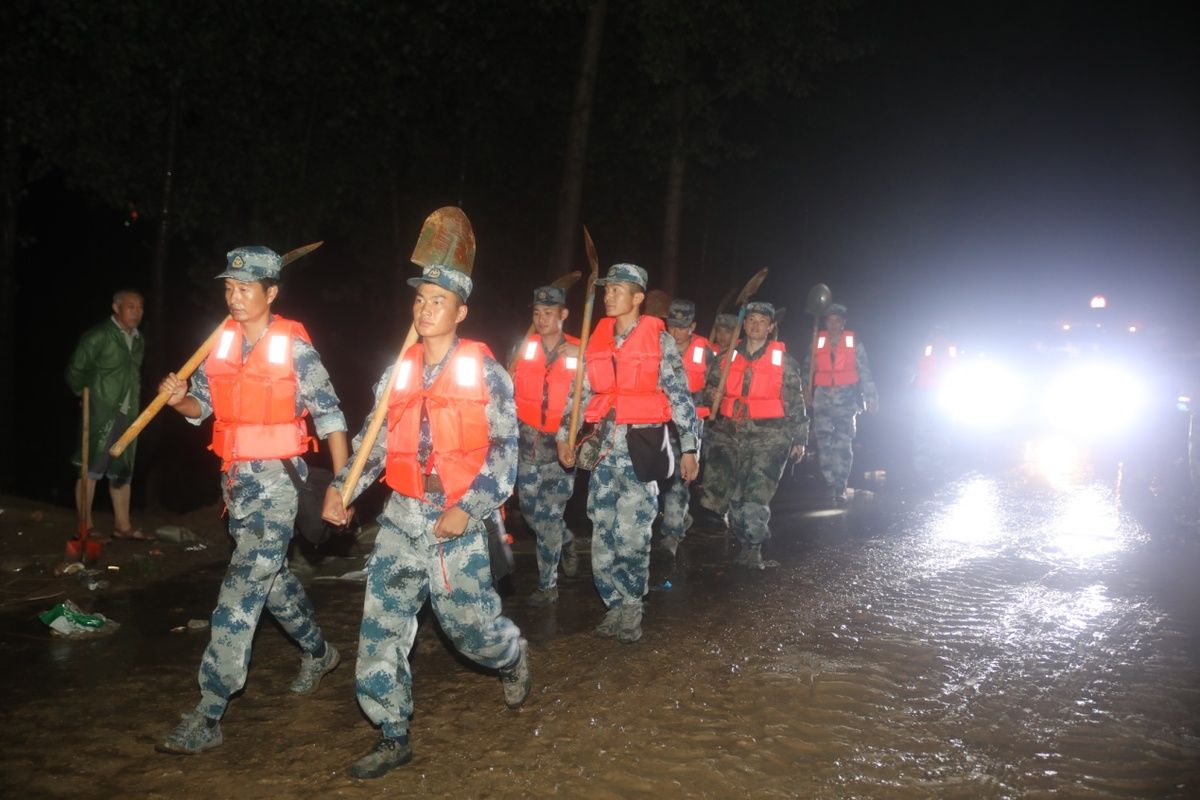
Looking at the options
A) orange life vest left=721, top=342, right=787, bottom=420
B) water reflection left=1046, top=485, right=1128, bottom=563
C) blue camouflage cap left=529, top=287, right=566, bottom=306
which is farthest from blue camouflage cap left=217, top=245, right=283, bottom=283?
water reflection left=1046, top=485, right=1128, bottom=563

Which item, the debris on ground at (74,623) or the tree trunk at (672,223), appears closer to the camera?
the debris on ground at (74,623)

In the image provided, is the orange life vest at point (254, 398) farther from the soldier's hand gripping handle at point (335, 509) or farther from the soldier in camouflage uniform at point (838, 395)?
the soldier in camouflage uniform at point (838, 395)

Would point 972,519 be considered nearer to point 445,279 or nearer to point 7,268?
point 445,279

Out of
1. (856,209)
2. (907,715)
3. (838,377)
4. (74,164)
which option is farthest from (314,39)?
(856,209)

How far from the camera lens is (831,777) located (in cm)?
418

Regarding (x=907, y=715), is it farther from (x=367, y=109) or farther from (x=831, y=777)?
(x=367, y=109)

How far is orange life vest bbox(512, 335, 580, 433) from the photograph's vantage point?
730 cm

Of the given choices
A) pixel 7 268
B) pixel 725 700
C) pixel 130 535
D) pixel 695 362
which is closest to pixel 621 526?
pixel 725 700

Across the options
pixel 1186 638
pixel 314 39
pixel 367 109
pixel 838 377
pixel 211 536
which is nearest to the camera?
pixel 1186 638

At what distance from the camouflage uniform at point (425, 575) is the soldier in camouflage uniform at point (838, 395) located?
7.88 metres

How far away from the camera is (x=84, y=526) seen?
7758 mm

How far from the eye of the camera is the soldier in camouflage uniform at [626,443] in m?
6.11

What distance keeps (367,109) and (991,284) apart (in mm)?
39060

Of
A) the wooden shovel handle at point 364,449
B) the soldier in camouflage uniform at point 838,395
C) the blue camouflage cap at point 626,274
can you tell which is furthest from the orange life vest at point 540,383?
the soldier in camouflage uniform at point 838,395
